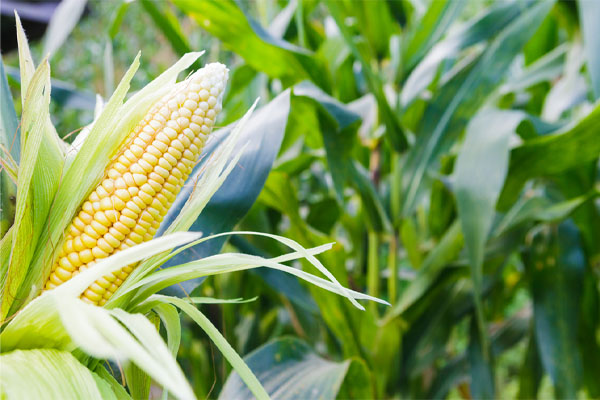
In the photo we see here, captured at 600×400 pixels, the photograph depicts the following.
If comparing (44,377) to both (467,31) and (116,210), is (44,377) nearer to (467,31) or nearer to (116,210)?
(116,210)

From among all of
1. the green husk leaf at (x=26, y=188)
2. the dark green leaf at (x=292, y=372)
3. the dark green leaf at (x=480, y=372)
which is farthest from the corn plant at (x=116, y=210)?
the dark green leaf at (x=480, y=372)

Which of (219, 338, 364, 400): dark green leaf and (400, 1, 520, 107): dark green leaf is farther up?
(400, 1, 520, 107): dark green leaf

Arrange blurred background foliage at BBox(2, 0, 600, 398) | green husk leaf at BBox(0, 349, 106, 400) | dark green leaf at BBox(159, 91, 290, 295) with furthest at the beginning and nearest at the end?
1. blurred background foliage at BBox(2, 0, 600, 398)
2. dark green leaf at BBox(159, 91, 290, 295)
3. green husk leaf at BBox(0, 349, 106, 400)

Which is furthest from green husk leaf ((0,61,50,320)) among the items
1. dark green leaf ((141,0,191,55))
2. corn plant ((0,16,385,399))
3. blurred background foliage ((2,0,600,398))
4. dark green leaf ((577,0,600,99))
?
dark green leaf ((577,0,600,99))

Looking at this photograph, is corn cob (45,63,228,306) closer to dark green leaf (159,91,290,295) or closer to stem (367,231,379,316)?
dark green leaf (159,91,290,295)

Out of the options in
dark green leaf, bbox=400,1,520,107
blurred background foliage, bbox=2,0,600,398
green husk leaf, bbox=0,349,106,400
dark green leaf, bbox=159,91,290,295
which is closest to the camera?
green husk leaf, bbox=0,349,106,400

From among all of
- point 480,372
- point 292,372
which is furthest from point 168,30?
point 480,372

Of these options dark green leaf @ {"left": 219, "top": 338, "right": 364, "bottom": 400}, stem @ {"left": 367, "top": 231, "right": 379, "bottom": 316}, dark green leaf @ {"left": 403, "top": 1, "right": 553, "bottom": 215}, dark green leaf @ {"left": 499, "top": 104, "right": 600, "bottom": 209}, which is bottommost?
stem @ {"left": 367, "top": 231, "right": 379, "bottom": 316}
